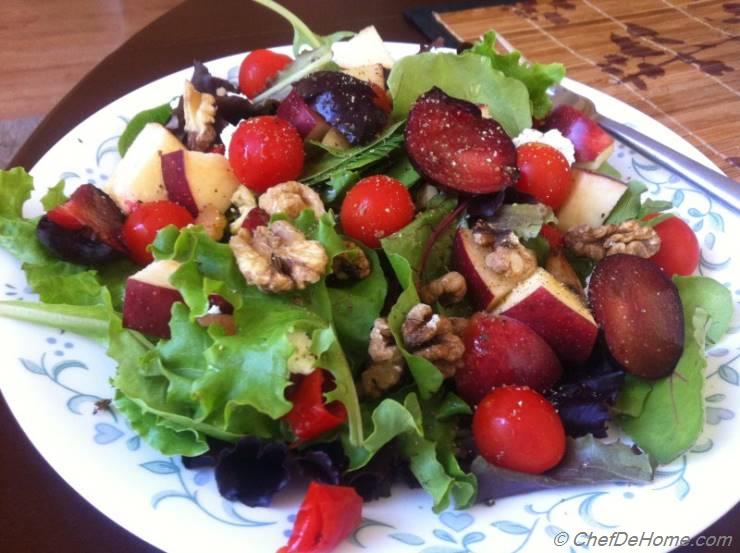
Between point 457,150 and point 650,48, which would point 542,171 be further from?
point 650,48

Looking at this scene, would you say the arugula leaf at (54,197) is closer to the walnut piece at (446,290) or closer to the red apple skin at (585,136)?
the walnut piece at (446,290)

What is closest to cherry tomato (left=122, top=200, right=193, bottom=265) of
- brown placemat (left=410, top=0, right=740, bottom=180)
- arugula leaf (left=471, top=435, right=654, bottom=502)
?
arugula leaf (left=471, top=435, right=654, bottom=502)

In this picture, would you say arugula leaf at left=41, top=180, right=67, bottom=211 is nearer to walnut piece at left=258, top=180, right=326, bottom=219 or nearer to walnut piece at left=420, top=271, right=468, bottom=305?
walnut piece at left=258, top=180, right=326, bottom=219

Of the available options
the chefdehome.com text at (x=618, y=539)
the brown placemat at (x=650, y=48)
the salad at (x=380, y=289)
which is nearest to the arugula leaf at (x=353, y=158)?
the salad at (x=380, y=289)

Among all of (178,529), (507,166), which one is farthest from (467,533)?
(507,166)

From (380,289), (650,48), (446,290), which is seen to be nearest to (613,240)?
(446,290)

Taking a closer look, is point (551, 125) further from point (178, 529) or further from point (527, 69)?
point (178, 529)
